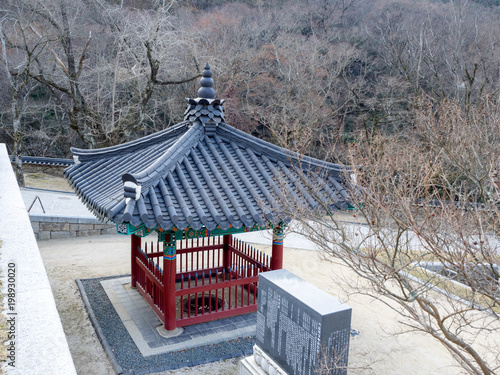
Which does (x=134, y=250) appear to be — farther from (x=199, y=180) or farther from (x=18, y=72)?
(x=18, y=72)

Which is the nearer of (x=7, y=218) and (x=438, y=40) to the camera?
(x=7, y=218)

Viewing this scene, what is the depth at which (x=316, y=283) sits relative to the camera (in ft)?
32.6

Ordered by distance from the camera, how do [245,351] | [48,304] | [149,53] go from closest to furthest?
1. [48,304]
2. [245,351]
3. [149,53]

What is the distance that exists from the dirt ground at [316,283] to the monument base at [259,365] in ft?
1.67

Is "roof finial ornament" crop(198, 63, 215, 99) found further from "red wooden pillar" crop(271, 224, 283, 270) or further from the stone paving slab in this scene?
the stone paving slab

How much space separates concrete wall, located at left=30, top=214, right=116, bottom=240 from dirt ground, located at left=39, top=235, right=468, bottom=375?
295mm

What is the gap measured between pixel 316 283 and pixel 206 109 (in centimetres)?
549

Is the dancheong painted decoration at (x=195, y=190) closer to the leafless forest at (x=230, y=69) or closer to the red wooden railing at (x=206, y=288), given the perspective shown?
the red wooden railing at (x=206, y=288)

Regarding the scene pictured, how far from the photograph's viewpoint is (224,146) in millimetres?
7246

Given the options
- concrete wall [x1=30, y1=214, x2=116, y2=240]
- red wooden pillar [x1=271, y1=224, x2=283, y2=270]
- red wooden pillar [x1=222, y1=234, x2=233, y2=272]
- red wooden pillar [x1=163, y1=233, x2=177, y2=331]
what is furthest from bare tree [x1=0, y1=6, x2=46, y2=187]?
red wooden pillar [x1=271, y1=224, x2=283, y2=270]

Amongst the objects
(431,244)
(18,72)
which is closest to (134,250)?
(431,244)

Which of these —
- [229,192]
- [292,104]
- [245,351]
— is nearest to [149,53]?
[292,104]

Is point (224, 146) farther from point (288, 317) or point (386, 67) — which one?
point (386, 67)

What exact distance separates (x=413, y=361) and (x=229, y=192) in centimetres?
437
